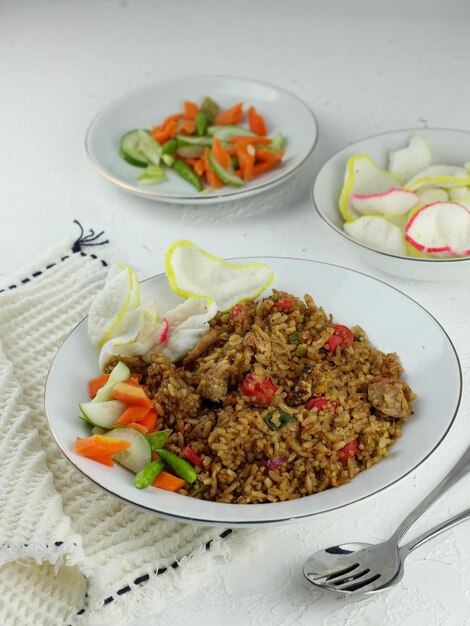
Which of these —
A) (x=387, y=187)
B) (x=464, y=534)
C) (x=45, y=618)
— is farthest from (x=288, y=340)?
(x=387, y=187)

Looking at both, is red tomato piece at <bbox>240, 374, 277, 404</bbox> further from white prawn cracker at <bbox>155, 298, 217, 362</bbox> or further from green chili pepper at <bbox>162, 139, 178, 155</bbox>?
green chili pepper at <bbox>162, 139, 178, 155</bbox>

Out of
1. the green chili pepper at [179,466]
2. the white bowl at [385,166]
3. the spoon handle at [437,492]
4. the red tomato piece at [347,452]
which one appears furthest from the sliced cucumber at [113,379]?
the white bowl at [385,166]

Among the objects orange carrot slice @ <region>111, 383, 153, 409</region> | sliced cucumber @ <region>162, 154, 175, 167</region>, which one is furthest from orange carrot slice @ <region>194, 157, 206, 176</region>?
orange carrot slice @ <region>111, 383, 153, 409</region>

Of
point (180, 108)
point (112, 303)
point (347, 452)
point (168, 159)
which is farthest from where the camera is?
point (180, 108)

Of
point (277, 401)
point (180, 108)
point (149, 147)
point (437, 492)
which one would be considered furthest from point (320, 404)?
point (180, 108)

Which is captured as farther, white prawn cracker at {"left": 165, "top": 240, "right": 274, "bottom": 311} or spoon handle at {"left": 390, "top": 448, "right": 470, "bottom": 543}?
white prawn cracker at {"left": 165, "top": 240, "right": 274, "bottom": 311}

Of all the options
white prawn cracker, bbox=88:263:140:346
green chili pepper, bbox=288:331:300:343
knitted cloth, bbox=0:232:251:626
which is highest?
white prawn cracker, bbox=88:263:140:346

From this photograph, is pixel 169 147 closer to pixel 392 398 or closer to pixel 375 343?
pixel 375 343
